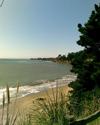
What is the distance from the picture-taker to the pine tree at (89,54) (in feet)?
43.8

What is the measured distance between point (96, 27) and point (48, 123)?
10.7 meters

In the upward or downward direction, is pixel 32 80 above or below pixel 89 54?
below

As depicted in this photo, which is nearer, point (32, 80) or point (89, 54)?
point (89, 54)

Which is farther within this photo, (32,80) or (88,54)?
(32,80)

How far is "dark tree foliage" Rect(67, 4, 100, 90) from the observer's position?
43.8ft

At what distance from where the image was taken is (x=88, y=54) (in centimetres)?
1392

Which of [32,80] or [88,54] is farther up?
[88,54]

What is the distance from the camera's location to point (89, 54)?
13.9 m

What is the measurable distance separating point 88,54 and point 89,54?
0.20ft

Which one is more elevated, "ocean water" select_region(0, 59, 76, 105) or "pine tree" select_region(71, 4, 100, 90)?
"pine tree" select_region(71, 4, 100, 90)

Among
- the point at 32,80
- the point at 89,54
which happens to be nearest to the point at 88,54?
the point at 89,54

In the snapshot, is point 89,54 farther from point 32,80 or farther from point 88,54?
point 32,80

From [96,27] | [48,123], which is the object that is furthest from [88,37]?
[48,123]

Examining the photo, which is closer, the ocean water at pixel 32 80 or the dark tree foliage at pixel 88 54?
the dark tree foliage at pixel 88 54
